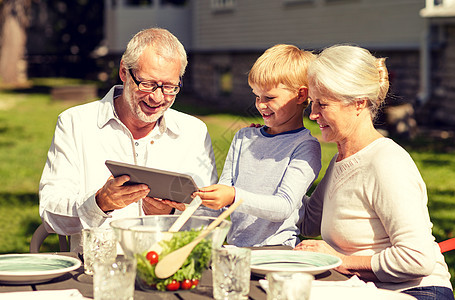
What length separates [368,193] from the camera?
112 inches

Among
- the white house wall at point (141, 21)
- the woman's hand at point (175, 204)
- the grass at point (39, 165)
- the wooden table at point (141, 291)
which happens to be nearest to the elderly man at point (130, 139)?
the woman's hand at point (175, 204)

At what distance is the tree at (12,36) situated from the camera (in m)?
29.1

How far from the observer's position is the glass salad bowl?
221 cm

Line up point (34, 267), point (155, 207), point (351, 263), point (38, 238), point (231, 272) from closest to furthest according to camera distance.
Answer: point (231, 272) < point (34, 267) < point (351, 263) < point (155, 207) < point (38, 238)

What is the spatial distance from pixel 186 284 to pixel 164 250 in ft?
0.56

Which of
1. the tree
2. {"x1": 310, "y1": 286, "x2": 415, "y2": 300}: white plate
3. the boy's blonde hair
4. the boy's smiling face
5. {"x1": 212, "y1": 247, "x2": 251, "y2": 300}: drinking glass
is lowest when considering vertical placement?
the tree

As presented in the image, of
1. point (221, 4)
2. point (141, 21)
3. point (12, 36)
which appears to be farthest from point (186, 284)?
point (12, 36)

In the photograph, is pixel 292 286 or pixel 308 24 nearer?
pixel 292 286

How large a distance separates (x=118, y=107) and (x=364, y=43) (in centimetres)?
1170

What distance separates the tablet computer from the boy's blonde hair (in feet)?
2.45

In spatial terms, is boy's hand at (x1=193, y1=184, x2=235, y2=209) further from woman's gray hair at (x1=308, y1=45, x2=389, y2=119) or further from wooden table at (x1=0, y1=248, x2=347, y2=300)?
woman's gray hair at (x1=308, y1=45, x2=389, y2=119)

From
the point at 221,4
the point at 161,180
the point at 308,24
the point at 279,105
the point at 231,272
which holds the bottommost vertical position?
the point at 308,24

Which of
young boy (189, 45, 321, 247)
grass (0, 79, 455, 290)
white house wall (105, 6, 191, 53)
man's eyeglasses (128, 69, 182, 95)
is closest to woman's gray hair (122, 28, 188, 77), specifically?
man's eyeglasses (128, 69, 182, 95)

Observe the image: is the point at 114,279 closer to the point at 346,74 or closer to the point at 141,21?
the point at 346,74
